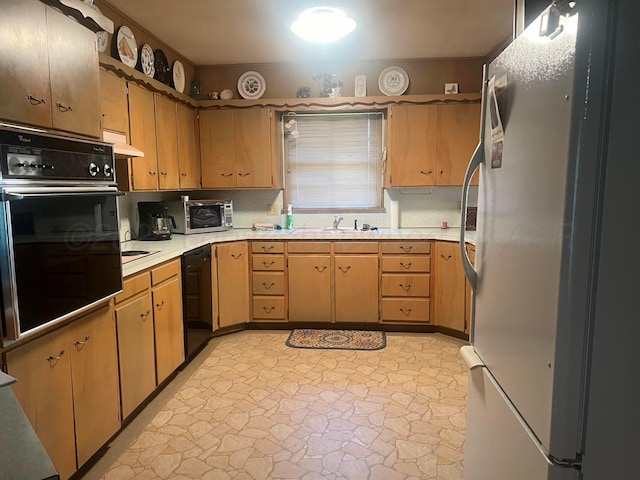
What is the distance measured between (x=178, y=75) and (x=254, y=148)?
941mm

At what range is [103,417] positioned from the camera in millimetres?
2111

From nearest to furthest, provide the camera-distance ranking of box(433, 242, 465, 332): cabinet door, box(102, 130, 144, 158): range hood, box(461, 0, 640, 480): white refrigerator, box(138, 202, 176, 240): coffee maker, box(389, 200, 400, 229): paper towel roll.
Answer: box(461, 0, 640, 480): white refrigerator
box(102, 130, 144, 158): range hood
box(138, 202, 176, 240): coffee maker
box(433, 242, 465, 332): cabinet door
box(389, 200, 400, 229): paper towel roll

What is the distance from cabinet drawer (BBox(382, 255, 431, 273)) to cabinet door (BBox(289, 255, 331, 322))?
21.4 inches

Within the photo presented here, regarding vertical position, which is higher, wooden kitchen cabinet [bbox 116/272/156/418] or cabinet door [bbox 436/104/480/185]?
cabinet door [bbox 436/104/480/185]

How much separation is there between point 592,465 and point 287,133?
399 centimetres

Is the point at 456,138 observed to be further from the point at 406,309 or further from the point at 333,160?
the point at 406,309

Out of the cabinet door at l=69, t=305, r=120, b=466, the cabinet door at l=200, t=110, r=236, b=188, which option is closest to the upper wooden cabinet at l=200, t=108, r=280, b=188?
the cabinet door at l=200, t=110, r=236, b=188

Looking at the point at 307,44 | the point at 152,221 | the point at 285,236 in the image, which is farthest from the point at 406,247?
the point at 152,221

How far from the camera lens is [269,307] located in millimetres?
4055

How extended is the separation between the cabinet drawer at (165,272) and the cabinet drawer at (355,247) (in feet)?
4.86

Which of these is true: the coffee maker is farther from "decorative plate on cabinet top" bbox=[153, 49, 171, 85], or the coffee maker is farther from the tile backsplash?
"decorative plate on cabinet top" bbox=[153, 49, 171, 85]

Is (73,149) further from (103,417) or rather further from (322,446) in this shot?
(322,446)

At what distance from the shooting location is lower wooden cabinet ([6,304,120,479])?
64.4 inches

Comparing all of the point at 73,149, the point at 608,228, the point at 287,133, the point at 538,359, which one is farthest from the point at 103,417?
the point at 287,133
